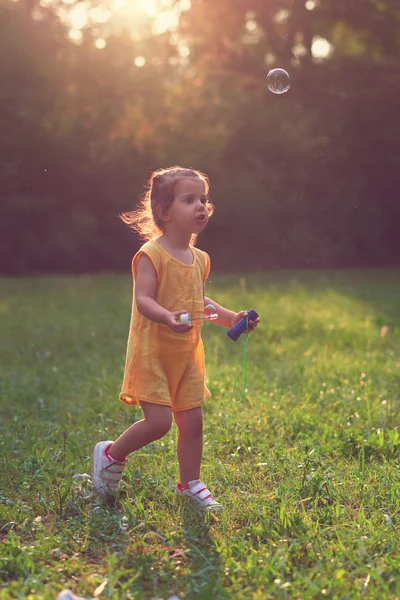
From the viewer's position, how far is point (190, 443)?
11.0 feet

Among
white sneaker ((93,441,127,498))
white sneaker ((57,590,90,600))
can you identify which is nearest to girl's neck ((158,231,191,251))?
white sneaker ((93,441,127,498))

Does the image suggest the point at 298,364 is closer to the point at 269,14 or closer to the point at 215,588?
the point at 215,588

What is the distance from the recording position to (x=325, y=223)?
15.4m

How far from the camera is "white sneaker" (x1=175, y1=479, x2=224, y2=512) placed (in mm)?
3188

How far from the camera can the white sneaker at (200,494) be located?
3188 millimetres

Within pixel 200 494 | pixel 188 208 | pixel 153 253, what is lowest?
pixel 200 494

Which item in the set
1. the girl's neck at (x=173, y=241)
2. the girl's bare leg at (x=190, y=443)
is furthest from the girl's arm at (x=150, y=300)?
the girl's bare leg at (x=190, y=443)

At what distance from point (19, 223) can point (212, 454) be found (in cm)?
1442

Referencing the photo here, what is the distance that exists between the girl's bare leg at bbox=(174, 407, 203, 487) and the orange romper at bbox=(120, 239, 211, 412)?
48 mm

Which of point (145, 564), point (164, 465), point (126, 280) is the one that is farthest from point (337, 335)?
point (126, 280)

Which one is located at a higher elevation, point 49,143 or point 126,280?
point 49,143

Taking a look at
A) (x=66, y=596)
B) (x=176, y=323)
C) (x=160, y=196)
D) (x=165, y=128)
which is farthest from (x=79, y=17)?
(x=66, y=596)

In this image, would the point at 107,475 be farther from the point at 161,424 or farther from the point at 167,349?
the point at 167,349

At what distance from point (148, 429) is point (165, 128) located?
49.7 ft
